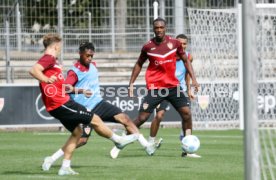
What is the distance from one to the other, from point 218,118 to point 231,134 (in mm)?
2843

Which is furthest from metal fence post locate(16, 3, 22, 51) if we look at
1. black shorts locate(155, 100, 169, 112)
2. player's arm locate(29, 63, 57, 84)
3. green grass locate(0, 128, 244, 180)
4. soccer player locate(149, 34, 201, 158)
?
player's arm locate(29, 63, 57, 84)

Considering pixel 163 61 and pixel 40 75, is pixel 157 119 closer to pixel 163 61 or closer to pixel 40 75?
pixel 163 61

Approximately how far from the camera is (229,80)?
76.8 ft

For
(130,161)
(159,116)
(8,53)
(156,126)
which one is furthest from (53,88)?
(8,53)

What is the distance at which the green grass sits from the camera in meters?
11.2

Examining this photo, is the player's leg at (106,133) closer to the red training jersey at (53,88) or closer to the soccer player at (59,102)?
the soccer player at (59,102)

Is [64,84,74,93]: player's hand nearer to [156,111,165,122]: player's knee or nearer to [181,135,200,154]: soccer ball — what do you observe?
[181,135,200,154]: soccer ball

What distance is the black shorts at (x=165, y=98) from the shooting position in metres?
14.3

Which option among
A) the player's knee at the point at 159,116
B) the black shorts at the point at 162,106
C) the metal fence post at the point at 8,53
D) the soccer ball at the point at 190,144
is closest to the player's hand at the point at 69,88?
the soccer ball at the point at 190,144

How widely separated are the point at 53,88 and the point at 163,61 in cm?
363

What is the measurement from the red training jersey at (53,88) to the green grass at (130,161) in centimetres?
97

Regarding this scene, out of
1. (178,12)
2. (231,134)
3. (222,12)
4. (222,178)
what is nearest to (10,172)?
(222,178)

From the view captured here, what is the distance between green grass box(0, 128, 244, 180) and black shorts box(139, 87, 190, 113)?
846mm

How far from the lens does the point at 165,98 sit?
566 inches
